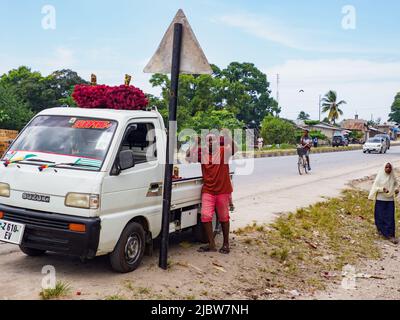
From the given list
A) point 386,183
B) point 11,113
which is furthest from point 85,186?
point 11,113

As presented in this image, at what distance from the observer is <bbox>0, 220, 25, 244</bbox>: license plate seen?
510 cm

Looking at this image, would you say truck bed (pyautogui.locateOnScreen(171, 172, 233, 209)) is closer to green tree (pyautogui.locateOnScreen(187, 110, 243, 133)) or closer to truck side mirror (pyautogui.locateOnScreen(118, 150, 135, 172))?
truck side mirror (pyautogui.locateOnScreen(118, 150, 135, 172))

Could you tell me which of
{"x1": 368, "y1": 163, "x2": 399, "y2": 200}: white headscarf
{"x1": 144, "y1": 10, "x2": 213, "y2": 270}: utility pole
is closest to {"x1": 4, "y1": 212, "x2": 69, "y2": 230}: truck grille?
{"x1": 144, "y1": 10, "x2": 213, "y2": 270}: utility pole

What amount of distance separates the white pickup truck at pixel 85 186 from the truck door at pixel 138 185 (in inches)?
0.4

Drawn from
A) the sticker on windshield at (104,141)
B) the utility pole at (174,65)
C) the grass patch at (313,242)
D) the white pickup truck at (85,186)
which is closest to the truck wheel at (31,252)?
the white pickup truck at (85,186)

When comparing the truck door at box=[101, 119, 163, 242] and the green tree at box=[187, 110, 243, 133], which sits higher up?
the green tree at box=[187, 110, 243, 133]

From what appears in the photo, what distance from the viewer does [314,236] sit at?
9.01 metres

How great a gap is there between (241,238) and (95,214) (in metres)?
3.55

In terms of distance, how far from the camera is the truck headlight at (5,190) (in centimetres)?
533

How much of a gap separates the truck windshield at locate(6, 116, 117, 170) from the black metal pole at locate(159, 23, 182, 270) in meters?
0.68

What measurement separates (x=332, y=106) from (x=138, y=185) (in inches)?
3455

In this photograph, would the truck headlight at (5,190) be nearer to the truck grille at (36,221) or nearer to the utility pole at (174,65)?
the truck grille at (36,221)

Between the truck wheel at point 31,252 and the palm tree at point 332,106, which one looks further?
the palm tree at point 332,106

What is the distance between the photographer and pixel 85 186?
4.95 meters
